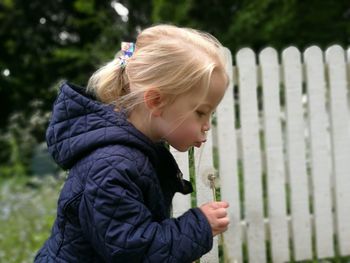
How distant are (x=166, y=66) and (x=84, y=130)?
0.28 m

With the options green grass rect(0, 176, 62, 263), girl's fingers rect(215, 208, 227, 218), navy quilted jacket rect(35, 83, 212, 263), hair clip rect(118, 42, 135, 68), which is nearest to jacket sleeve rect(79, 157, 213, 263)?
navy quilted jacket rect(35, 83, 212, 263)

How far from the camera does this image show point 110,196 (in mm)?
1321

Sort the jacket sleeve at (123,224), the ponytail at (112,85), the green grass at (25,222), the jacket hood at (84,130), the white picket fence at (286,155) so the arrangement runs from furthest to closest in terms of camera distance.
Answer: the green grass at (25,222)
the white picket fence at (286,155)
the ponytail at (112,85)
the jacket hood at (84,130)
the jacket sleeve at (123,224)

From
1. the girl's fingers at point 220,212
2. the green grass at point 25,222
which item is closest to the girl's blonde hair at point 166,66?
the girl's fingers at point 220,212

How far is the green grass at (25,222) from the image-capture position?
380cm

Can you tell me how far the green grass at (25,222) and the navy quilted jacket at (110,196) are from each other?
7.34 feet

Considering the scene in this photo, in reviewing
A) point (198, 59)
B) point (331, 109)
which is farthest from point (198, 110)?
point (331, 109)

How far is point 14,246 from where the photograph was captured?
3.96 m

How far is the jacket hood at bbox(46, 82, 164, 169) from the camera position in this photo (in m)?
1.43

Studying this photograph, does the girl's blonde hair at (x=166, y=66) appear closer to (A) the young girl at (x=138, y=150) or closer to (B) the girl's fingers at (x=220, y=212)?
(A) the young girl at (x=138, y=150)

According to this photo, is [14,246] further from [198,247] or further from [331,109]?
[198,247]

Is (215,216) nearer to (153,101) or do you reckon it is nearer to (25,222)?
(153,101)

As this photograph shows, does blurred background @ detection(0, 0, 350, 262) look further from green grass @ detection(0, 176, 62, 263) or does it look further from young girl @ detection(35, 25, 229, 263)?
young girl @ detection(35, 25, 229, 263)

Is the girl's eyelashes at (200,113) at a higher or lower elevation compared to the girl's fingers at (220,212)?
higher
